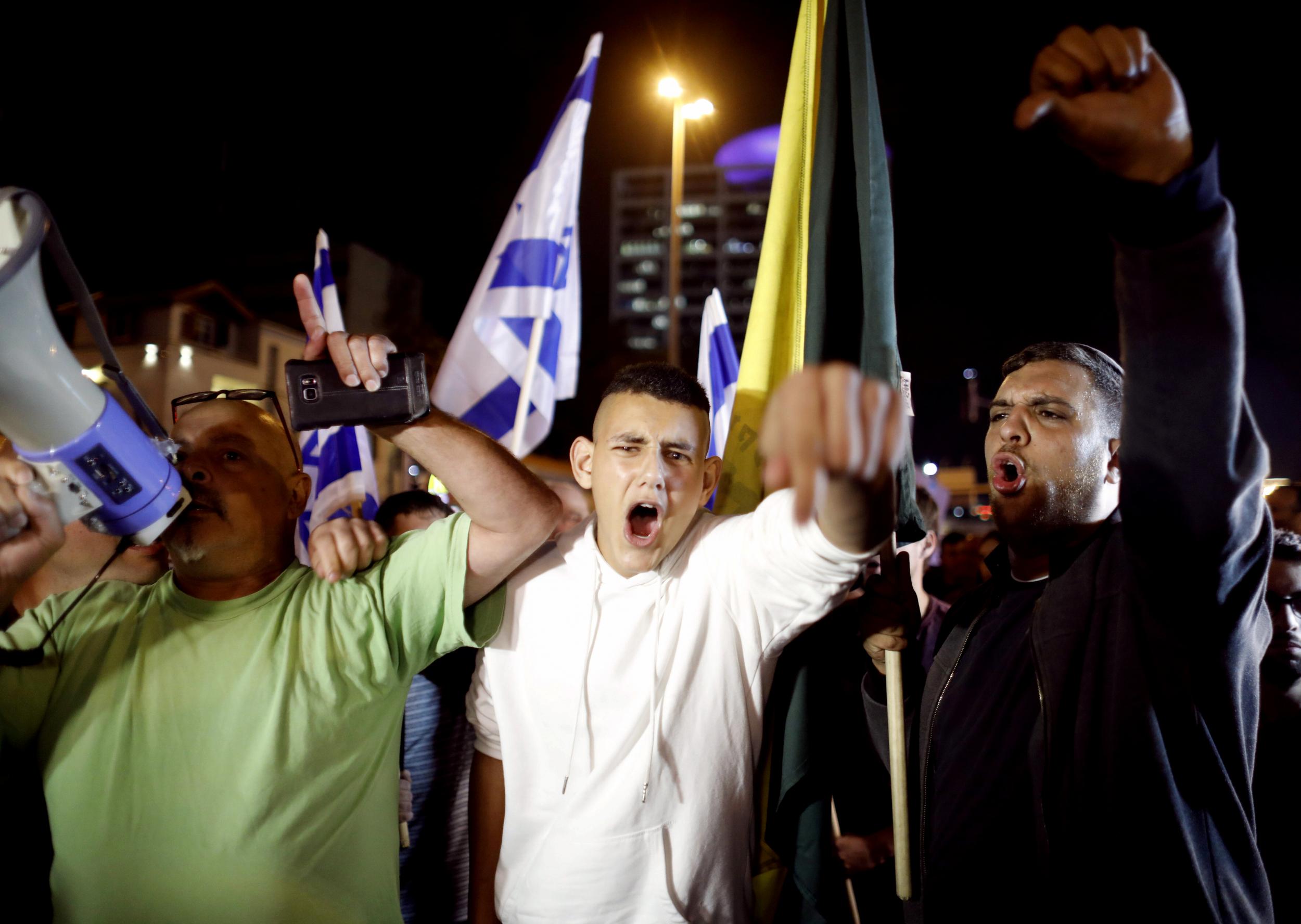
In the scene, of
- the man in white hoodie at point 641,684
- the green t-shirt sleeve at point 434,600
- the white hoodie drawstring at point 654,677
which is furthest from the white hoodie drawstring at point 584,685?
the green t-shirt sleeve at point 434,600

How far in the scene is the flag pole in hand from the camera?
2.01m

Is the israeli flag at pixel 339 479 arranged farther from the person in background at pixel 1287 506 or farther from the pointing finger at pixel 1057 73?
the person in background at pixel 1287 506

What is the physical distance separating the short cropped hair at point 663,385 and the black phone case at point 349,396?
56 centimetres

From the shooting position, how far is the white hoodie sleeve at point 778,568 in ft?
5.67

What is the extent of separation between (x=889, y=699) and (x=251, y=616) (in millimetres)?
1746

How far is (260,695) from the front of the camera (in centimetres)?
207

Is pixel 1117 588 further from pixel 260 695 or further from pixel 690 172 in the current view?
pixel 690 172

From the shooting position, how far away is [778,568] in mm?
1881

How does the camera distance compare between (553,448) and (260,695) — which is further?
(553,448)

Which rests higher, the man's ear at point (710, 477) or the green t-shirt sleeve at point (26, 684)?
the man's ear at point (710, 477)

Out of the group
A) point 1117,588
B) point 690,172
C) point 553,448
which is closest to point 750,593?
point 1117,588

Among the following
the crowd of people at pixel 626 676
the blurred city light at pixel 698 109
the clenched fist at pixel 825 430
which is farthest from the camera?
the blurred city light at pixel 698 109

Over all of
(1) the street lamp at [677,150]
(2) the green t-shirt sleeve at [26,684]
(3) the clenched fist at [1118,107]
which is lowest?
(2) the green t-shirt sleeve at [26,684]

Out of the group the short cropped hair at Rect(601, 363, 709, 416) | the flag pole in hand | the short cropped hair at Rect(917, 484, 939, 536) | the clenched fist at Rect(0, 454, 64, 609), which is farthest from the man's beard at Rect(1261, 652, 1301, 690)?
the clenched fist at Rect(0, 454, 64, 609)
